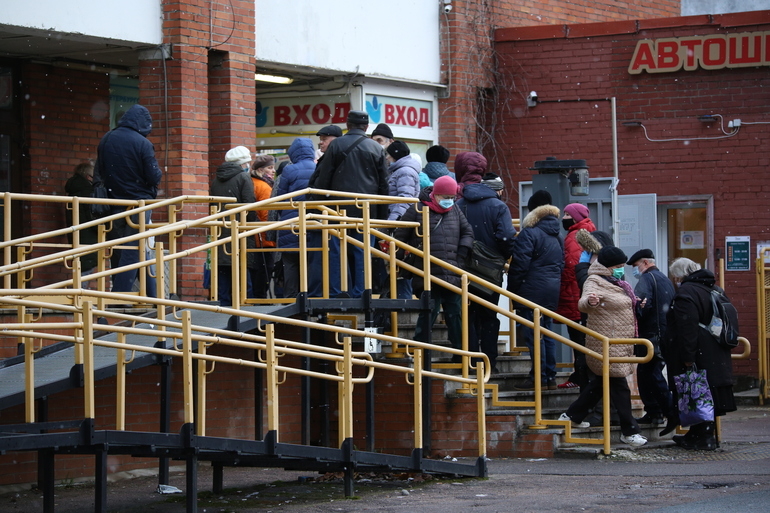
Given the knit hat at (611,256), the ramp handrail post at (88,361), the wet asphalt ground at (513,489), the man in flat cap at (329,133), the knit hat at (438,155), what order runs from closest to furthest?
the ramp handrail post at (88,361), the wet asphalt ground at (513,489), the knit hat at (611,256), the man in flat cap at (329,133), the knit hat at (438,155)

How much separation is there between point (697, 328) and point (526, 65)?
7.51 meters

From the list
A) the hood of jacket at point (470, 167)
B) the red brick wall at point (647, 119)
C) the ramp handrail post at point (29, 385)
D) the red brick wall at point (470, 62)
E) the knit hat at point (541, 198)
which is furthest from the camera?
the red brick wall at point (470, 62)

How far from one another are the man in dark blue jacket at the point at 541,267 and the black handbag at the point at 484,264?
6.2 inches

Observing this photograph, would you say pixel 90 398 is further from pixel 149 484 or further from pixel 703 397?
pixel 703 397

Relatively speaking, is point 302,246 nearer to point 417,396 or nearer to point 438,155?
point 417,396

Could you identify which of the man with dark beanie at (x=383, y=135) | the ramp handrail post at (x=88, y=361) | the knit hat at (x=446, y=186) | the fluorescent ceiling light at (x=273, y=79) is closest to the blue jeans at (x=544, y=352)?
the knit hat at (x=446, y=186)

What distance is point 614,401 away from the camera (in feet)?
34.8

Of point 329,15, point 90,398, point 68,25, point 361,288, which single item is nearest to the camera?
point 90,398

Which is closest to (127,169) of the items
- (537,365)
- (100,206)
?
(100,206)

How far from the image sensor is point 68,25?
12.0 meters

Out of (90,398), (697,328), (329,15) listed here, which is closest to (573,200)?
(697,328)

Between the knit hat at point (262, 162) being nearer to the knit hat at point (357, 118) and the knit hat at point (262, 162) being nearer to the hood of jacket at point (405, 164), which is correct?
the hood of jacket at point (405, 164)

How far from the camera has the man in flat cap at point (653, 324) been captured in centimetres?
1108

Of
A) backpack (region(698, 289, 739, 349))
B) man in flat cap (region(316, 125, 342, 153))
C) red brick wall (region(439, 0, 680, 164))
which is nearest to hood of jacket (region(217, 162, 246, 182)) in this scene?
man in flat cap (region(316, 125, 342, 153))
